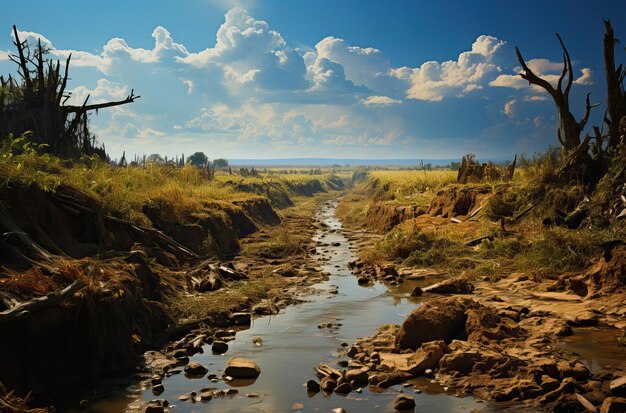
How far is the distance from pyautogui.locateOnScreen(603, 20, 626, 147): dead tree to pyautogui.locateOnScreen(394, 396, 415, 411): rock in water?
1360 centimetres

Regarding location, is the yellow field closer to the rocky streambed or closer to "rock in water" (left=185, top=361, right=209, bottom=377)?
the rocky streambed

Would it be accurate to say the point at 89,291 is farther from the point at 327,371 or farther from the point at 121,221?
the point at 121,221

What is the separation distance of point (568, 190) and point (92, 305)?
13.7 m

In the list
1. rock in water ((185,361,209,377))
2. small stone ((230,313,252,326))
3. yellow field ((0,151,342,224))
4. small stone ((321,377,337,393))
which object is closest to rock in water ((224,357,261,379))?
rock in water ((185,361,209,377))

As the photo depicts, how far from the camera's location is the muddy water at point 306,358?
6.04 metres

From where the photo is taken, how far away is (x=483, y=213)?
1850cm

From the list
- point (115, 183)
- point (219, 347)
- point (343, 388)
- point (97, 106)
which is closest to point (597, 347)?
point (343, 388)

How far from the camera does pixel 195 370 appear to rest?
7141 millimetres

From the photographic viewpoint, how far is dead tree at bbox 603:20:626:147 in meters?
16.3

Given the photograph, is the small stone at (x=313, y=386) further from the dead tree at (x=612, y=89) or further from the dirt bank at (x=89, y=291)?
the dead tree at (x=612, y=89)

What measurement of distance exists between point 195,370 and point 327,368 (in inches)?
68.6

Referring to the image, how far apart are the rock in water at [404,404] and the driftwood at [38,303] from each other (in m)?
4.25

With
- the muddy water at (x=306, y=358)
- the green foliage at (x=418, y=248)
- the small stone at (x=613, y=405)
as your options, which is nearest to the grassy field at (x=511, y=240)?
the green foliage at (x=418, y=248)

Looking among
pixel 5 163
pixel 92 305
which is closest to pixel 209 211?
pixel 5 163
